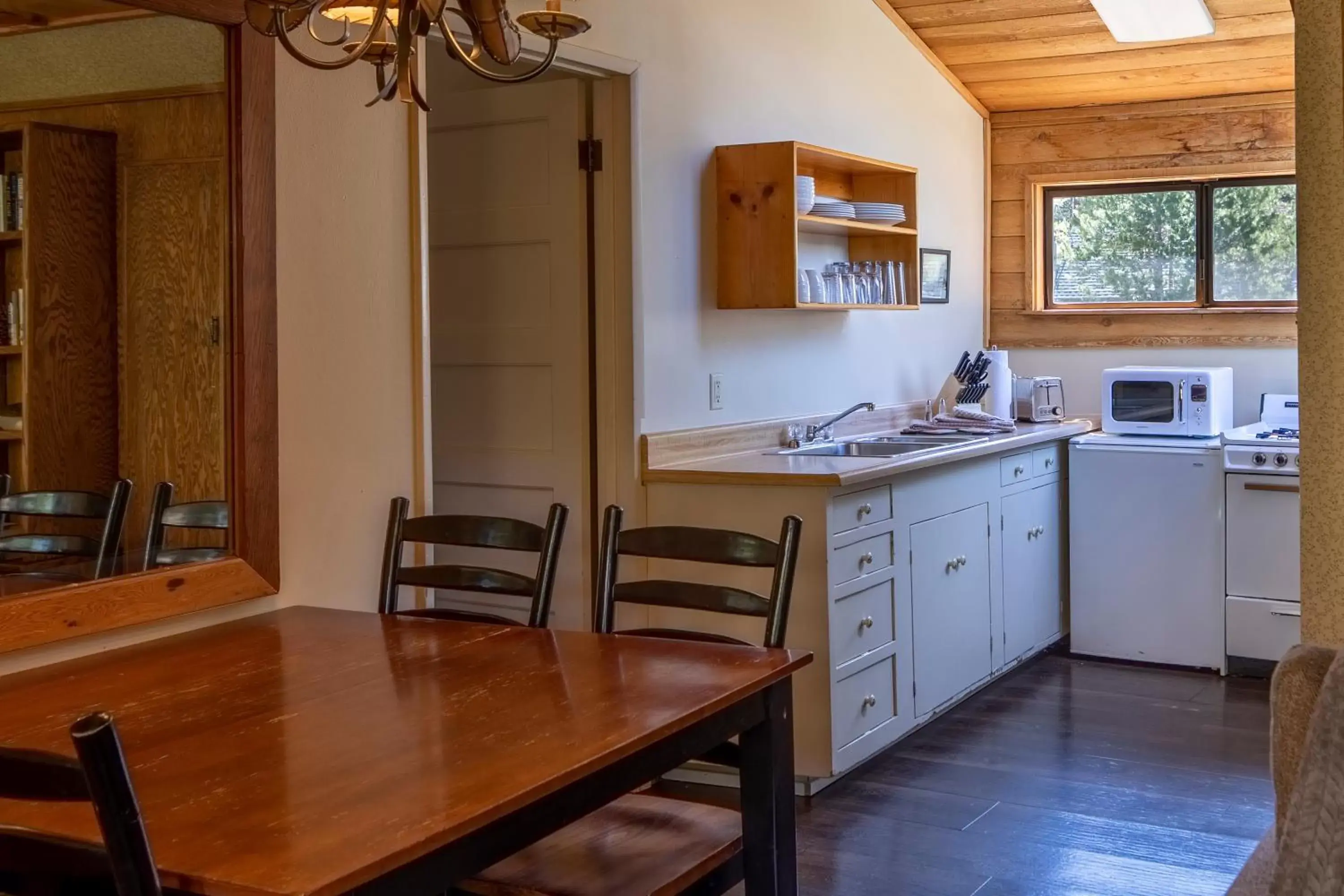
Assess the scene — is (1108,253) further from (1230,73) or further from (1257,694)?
(1257,694)

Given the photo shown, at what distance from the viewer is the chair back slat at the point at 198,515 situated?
256cm

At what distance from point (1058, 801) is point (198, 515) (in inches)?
89.9

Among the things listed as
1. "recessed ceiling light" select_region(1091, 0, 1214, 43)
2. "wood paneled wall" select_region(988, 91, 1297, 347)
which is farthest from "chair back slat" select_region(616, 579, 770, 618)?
"wood paneled wall" select_region(988, 91, 1297, 347)

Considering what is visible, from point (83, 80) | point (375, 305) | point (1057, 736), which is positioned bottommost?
point (1057, 736)

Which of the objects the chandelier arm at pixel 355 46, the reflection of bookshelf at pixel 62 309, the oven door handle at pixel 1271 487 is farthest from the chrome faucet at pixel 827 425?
the chandelier arm at pixel 355 46

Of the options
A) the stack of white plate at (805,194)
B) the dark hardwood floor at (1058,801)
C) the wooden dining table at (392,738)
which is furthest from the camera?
the stack of white plate at (805,194)

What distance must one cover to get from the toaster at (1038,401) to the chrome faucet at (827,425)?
1030mm

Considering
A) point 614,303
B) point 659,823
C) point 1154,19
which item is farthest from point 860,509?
point 1154,19

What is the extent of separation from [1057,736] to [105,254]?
3.06 m

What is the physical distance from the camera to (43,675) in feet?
7.21

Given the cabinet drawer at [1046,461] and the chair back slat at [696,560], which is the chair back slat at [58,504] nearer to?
the chair back slat at [696,560]

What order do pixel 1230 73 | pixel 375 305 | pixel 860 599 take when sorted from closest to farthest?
1. pixel 375 305
2. pixel 860 599
3. pixel 1230 73

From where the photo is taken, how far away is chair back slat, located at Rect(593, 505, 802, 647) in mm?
2428

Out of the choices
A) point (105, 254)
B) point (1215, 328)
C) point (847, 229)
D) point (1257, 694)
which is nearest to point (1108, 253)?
point (1215, 328)
